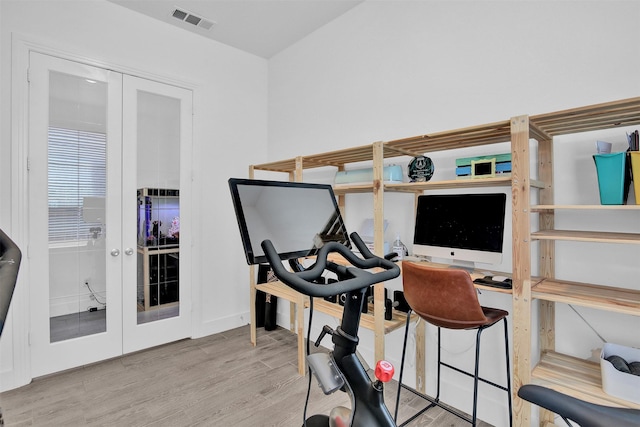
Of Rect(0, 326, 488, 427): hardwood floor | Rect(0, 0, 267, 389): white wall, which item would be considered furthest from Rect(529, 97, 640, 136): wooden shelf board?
Rect(0, 0, 267, 389): white wall

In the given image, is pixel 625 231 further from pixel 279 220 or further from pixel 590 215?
pixel 279 220

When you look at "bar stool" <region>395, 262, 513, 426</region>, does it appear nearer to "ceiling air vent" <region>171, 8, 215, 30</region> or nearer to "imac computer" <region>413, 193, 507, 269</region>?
"imac computer" <region>413, 193, 507, 269</region>

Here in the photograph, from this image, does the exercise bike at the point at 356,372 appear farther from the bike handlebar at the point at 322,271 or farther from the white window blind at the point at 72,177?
the white window blind at the point at 72,177

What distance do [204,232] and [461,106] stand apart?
2.66 m

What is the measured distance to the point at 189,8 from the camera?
114 inches

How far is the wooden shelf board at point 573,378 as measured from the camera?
54.4 inches

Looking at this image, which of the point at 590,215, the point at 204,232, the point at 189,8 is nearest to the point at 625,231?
the point at 590,215

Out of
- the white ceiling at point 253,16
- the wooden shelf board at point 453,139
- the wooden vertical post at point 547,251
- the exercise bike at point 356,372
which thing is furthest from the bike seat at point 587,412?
the white ceiling at point 253,16

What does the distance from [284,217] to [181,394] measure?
6.37 ft

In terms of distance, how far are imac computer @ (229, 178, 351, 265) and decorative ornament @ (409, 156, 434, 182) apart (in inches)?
39.2

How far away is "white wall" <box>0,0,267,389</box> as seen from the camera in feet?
7.84

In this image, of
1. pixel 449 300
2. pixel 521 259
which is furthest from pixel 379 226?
pixel 521 259

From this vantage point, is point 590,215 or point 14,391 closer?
point 590,215

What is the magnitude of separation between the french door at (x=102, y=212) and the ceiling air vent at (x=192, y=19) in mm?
635
